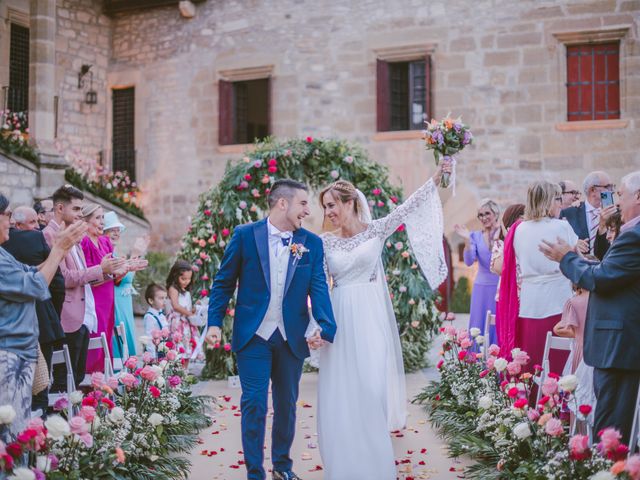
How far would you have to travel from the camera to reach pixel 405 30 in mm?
14703

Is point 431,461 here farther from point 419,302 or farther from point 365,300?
point 419,302

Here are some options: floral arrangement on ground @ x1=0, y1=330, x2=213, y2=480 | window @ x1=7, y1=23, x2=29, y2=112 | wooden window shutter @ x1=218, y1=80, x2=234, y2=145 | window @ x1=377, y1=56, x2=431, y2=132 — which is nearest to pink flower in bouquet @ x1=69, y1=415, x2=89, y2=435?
floral arrangement on ground @ x1=0, y1=330, x2=213, y2=480

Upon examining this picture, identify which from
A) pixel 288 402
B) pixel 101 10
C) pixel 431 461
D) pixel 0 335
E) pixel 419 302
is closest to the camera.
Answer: pixel 0 335

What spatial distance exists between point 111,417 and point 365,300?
5.90ft

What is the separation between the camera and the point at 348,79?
1523 centimetres

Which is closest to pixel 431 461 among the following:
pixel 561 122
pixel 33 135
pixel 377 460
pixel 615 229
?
pixel 377 460

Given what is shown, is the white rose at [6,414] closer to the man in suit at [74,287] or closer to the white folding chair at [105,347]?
the white folding chair at [105,347]

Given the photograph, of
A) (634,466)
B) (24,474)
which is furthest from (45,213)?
(634,466)

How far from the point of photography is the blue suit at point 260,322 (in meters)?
4.59

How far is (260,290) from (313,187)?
4678 mm

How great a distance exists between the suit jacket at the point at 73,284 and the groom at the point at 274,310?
1643mm

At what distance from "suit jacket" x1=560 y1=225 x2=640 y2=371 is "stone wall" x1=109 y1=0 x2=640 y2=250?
10383 mm

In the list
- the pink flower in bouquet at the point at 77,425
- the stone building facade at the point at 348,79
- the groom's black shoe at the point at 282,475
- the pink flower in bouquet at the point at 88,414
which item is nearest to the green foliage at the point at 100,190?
the stone building facade at the point at 348,79

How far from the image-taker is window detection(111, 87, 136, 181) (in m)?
17.4
